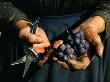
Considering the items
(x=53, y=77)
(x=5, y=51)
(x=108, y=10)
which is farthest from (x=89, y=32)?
(x=5, y=51)

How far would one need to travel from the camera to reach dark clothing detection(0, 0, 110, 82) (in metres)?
2.12

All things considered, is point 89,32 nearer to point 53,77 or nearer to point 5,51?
point 53,77

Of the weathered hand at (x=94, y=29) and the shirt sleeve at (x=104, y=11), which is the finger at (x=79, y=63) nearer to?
the weathered hand at (x=94, y=29)

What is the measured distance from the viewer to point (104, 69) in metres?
2.36

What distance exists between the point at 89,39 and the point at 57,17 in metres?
0.23

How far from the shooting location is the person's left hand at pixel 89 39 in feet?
6.56

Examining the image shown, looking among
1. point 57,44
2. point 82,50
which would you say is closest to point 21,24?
point 57,44

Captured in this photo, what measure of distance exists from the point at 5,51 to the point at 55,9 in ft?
1.99

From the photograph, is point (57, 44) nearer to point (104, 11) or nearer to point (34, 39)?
point (34, 39)

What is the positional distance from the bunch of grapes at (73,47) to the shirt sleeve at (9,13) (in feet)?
1.03

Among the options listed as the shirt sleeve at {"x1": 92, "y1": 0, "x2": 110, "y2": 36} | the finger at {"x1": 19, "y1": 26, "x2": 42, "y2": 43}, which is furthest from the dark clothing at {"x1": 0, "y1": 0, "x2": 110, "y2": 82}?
the finger at {"x1": 19, "y1": 26, "x2": 42, "y2": 43}

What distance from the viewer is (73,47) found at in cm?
204

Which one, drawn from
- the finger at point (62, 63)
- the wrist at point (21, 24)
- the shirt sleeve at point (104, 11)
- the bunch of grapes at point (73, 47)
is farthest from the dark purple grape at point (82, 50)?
the wrist at point (21, 24)

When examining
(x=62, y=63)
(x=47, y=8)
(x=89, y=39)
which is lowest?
(x=62, y=63)
